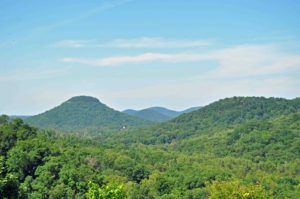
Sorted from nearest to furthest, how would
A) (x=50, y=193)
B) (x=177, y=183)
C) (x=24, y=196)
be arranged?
(x=24, y=196) < (x=50, y=193) < (x=177, y=183)

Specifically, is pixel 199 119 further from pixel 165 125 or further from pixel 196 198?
pixel 196 198

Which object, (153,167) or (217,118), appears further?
(217,118)

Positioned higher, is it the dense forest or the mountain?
the mountain

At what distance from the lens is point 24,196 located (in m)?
28.8

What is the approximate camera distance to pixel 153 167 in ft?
256

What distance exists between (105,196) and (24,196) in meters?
9.43

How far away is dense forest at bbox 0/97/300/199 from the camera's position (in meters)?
45.1

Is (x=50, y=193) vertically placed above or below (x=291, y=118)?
below

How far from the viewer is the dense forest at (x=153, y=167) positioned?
148 feet

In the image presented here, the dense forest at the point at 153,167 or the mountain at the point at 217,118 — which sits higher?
the mountain at the point at 217,118

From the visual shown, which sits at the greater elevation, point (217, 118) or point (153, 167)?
point (217, 118)

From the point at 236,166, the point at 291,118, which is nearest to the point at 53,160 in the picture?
the point at 236,166

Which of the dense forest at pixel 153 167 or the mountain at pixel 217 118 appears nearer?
the dense forest at pixel 153 167

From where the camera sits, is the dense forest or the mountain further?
the mountain
